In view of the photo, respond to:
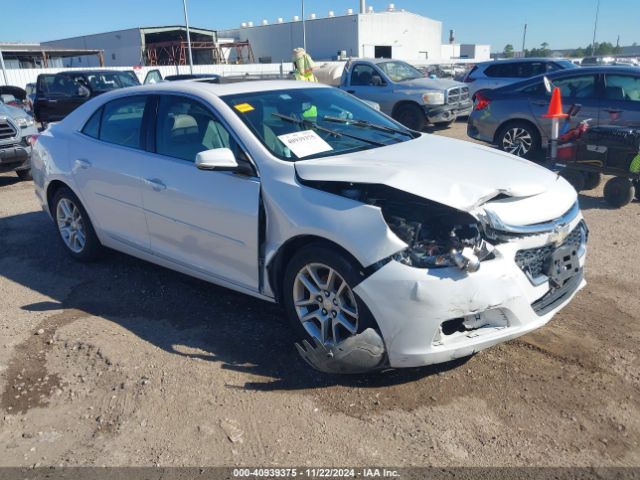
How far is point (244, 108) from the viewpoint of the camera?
3.96 metres

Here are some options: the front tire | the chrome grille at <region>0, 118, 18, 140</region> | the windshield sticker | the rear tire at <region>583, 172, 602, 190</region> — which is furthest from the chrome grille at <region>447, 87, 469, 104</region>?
the windshield sticker

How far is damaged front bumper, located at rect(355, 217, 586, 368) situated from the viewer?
2910mm

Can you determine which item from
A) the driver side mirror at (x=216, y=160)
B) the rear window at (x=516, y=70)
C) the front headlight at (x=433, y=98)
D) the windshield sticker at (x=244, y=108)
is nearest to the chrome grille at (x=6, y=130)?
the windshield sticker at (x=244, y=108)

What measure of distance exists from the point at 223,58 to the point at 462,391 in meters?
56.8

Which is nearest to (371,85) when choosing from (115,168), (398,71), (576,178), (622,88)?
(398,71)

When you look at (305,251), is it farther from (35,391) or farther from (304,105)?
(35,391)

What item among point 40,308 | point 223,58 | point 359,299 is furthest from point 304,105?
point 223,58

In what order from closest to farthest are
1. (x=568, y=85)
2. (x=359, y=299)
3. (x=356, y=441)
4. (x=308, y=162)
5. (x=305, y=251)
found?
(x=356, y=441) → (x=359, y=299) → (x=305, y=251) → (x=308, y=162) → (x=568, y=85)

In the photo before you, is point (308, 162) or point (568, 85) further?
point (568, 85)

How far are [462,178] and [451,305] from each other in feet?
2.73

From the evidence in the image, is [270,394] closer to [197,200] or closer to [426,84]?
[197,200]

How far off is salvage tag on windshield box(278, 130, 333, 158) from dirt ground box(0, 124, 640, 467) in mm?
1266

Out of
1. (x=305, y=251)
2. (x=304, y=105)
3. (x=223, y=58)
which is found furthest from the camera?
(x=223, y=58)

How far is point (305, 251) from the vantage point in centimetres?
332
